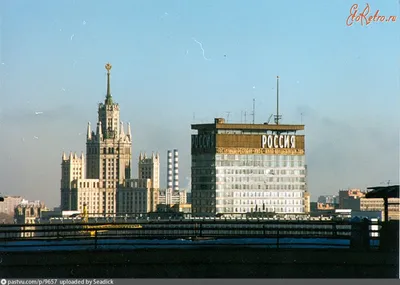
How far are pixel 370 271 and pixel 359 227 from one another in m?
2.12

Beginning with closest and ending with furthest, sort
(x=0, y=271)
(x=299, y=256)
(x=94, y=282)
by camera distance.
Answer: (x=94, y=282)
(x=0, y=271)
(x=299, y=256)

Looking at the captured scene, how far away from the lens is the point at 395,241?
91.4 ft

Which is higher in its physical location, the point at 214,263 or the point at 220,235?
the point at 220,235

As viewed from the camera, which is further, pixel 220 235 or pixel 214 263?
pixel 220 235

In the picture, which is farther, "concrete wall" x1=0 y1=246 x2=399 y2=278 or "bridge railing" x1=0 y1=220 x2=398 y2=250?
"bridge railing" x1=0 y1=220 x2=398 y2=250

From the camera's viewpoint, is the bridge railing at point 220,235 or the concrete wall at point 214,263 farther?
the bridge railing at point 220,235

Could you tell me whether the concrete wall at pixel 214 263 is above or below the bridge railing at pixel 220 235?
below

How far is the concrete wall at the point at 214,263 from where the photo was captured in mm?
26234

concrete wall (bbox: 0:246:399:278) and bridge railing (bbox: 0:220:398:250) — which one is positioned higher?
bridge railing (bbox: 0:220:398:250)

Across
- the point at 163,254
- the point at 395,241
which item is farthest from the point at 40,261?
the point at 395,241

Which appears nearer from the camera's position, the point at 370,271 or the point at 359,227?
the point at 370,271

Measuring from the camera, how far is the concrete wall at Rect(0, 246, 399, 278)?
Answer: 2623cm

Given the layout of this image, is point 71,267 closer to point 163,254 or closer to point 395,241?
point 163,254

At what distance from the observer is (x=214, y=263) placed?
26828 mm
